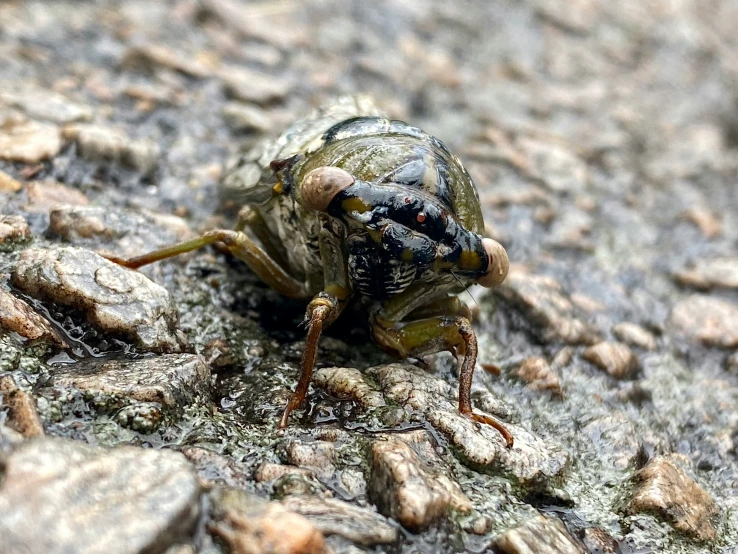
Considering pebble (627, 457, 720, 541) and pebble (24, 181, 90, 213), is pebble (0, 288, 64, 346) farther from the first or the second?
pebble (627, 457, 720, 541)

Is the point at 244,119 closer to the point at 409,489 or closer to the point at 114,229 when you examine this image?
the point at 114,229

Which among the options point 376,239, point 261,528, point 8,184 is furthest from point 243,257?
point 261,528

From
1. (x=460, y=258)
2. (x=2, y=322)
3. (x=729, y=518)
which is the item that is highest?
(x=460, y=258)

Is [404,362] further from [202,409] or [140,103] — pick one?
[140,103]

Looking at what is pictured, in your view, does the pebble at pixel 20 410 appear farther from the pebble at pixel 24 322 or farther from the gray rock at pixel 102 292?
the gray rock at pixel 102 292

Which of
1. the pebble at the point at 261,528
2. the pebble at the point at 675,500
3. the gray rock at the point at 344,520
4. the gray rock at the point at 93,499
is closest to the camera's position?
the gray rock at the point at 93,499

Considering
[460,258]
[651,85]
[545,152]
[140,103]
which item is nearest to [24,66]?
[140,103]

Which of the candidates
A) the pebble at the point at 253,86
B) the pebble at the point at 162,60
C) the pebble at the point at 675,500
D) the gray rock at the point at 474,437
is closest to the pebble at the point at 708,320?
the pebble at the point at 675,500
